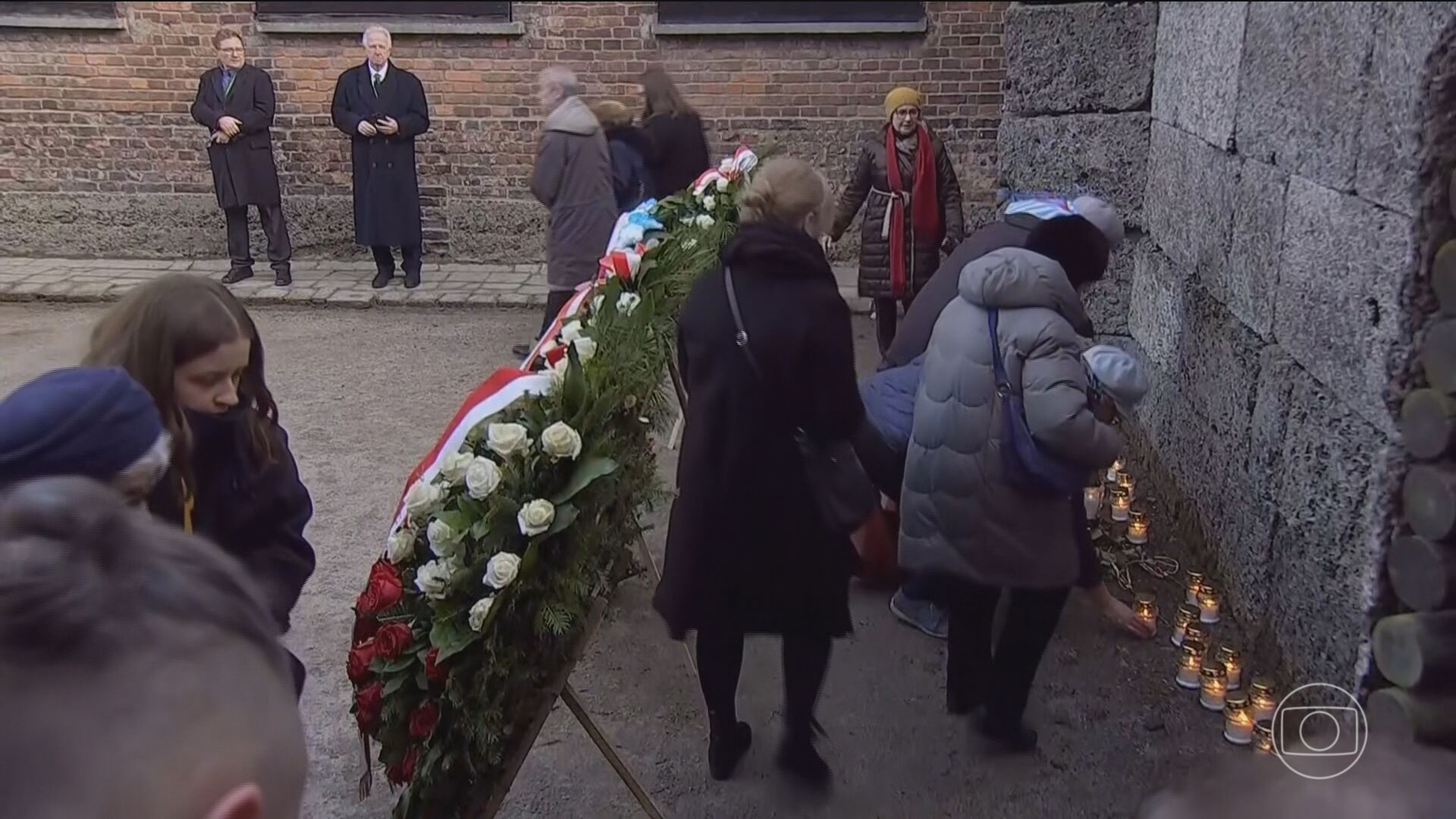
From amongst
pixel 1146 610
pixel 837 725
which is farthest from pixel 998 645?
pixel 1146 610

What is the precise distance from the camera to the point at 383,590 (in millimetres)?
2664

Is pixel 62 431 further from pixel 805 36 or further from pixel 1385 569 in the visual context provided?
pixel 805 36

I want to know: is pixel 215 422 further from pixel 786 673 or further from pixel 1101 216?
pixel 1101 216

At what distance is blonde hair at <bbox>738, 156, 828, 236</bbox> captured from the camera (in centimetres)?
315

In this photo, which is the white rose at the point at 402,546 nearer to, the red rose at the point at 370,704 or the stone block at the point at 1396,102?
the red rose at the point at 370,704

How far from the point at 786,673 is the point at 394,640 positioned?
3.90ft

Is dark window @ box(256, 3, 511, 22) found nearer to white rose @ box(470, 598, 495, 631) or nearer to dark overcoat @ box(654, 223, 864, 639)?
dark overcoat @ box(654, 223, 864, 639)

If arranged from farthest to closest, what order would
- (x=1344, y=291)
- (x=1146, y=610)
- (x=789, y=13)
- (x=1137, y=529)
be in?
(x=789, y=13) < (x=1137, y=529) < (x=1146, y=610) < (x=1344, y=291)

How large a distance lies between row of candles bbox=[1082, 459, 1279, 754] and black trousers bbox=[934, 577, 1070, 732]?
0.46 m

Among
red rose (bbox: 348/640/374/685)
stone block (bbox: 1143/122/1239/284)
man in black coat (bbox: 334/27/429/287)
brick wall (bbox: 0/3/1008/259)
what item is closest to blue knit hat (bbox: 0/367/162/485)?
red rose (bbox: 348/640/374/685)

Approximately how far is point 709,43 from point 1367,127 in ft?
24.1

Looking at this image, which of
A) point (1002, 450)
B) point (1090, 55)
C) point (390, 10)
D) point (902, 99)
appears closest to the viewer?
point (1002, 450)

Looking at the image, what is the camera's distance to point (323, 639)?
4.26 meters

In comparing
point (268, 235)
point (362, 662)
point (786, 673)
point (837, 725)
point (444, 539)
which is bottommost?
point (837, 725)
